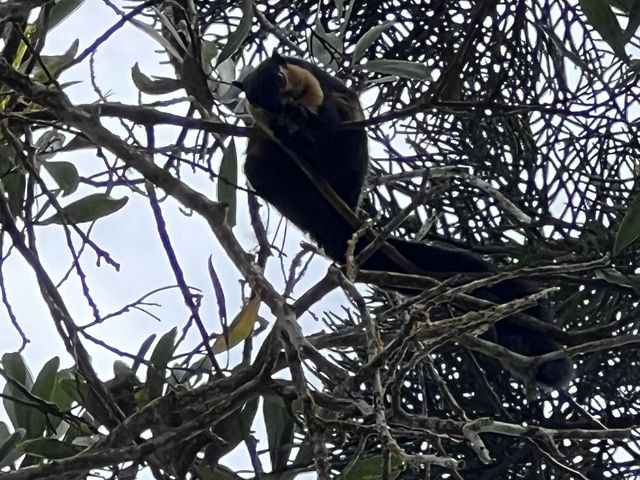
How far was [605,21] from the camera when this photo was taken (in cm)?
105

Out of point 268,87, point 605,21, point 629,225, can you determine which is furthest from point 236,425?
point 268,87

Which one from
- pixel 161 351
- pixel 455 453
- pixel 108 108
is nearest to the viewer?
pixel 108 108

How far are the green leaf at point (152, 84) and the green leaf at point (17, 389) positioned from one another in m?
0.37

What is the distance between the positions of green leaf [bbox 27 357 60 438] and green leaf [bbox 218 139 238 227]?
10.8 inches

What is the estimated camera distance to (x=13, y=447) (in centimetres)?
109

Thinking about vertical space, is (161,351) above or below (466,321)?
above

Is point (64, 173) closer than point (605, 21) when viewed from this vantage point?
No

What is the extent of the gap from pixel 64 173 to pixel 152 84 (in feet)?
0.51

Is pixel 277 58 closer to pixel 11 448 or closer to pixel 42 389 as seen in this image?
pixel 42 389

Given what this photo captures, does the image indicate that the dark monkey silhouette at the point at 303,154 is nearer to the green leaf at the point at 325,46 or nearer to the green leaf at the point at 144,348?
the green leaf at the point at 325,46

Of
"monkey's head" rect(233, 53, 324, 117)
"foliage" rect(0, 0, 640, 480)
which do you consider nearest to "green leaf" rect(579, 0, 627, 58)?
"foliage" rect(0, 0, 640, 480)

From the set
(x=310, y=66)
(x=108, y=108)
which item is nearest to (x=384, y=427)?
(x=108, y=108)

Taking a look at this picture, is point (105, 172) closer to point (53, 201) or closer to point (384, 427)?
point (53, 201)

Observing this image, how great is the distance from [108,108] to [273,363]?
33cm
